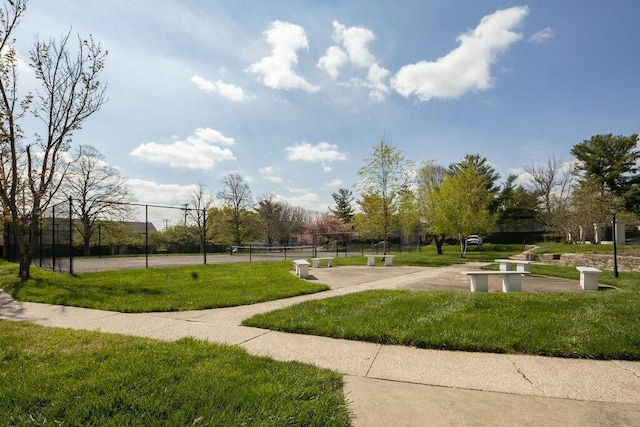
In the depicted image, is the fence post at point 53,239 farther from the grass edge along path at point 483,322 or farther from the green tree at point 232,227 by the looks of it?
the green tree at point 232,227

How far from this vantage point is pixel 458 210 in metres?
25.8

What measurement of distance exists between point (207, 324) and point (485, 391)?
13.7 feet

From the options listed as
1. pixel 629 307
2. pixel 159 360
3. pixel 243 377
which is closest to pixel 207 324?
pixel 159 360

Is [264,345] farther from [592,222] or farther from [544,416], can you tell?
[592,222]

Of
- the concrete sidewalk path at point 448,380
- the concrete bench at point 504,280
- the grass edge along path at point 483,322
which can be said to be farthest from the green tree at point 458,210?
the concrete sidewalk path at point 448,380

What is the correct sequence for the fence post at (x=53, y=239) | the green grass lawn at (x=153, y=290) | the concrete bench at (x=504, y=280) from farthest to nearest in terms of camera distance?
the fence post at (x=53, y=239) < the concrete bench at (x=504, y=280) < the green grass lawn at (x=153, y=290)

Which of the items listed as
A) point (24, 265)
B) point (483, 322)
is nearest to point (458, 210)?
point (483, 322)

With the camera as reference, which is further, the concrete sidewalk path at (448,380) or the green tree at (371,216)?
the green tree at (371,216)

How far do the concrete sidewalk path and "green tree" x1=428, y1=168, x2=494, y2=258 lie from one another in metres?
22.3

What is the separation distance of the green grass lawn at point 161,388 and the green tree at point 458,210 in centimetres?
2355

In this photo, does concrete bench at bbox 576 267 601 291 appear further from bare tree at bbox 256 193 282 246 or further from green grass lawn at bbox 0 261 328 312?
bare tree at bbox 256 193 282 246

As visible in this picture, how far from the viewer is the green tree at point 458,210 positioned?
83.3 feet

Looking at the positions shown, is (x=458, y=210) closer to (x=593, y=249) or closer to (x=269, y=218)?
(x=593, y=249)

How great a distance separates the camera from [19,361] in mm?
3920
